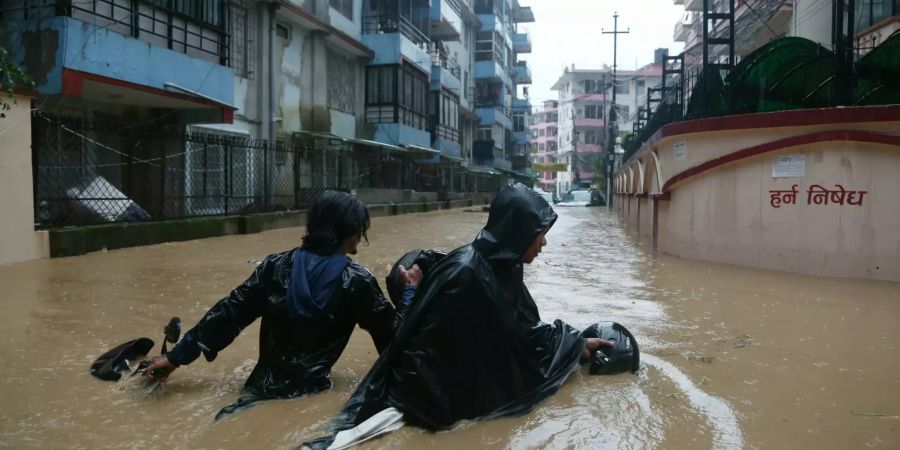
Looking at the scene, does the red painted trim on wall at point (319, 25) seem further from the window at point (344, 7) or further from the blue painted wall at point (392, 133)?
the blue painted wall at point (392, 133)

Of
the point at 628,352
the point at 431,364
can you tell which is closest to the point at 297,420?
the point at 431,364

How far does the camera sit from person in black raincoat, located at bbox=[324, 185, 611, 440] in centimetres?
295

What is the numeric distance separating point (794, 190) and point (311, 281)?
21.9 feet

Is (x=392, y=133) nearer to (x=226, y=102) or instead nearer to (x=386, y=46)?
(x=386, y=46)

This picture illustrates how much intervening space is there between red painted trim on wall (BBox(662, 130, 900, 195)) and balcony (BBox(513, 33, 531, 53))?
50521 millimetres

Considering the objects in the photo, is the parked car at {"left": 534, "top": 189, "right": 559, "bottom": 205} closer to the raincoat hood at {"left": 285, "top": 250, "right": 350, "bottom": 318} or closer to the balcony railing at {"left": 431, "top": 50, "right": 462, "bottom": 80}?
the raincoat hood at {"left": 285, "top": 250, "right": 350, "bottom": 318}

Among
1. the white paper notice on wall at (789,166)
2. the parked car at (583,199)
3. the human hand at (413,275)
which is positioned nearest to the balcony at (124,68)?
the human hand at (413,275)

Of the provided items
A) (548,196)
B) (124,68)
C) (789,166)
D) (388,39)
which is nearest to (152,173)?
(124,68)

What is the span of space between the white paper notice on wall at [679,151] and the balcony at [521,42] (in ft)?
164

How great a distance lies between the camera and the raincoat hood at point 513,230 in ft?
10.3

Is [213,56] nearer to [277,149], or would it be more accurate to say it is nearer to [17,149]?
[277,149]

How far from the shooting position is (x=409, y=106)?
26281mm

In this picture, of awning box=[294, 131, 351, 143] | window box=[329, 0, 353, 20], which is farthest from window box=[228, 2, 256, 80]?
window box=[329, 0, 353, 20]

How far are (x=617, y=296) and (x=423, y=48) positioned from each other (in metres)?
23.8
